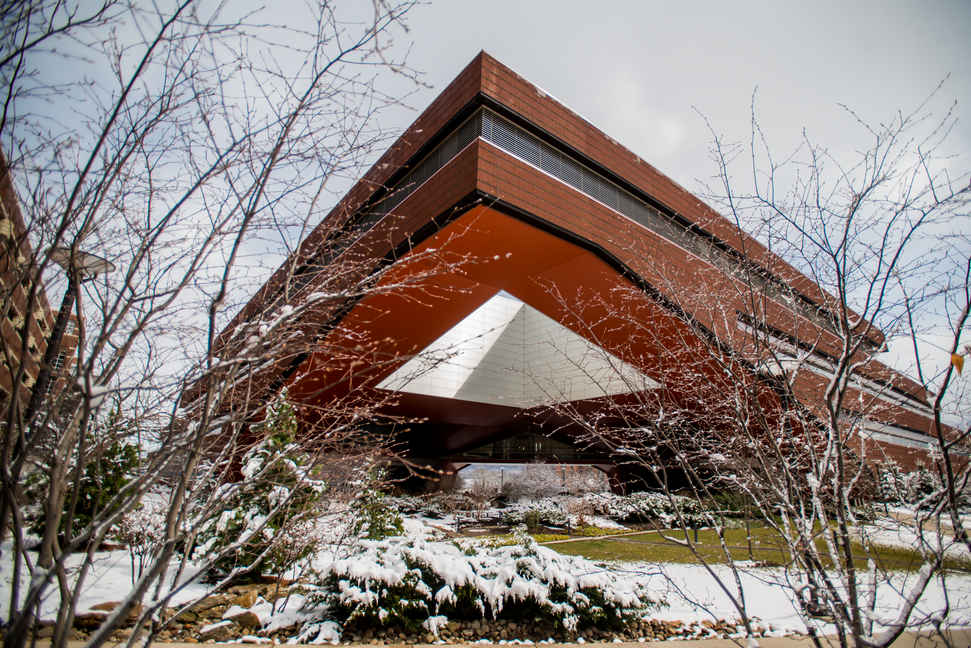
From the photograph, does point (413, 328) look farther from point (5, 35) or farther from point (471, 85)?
point (5, 35)

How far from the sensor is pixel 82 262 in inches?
85.4

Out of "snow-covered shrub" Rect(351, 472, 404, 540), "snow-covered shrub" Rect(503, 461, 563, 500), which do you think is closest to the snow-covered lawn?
"snow-covered shrub" Rect(351, 472, 404, 540)

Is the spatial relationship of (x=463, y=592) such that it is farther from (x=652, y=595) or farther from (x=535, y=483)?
(x=535, y=483)

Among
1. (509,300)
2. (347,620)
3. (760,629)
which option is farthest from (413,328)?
(509,300)

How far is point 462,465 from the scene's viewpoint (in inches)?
899

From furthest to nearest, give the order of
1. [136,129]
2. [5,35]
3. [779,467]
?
[779,467]
[136,129]
[5,35]

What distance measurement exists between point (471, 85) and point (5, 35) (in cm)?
844

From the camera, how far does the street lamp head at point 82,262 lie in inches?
73.6

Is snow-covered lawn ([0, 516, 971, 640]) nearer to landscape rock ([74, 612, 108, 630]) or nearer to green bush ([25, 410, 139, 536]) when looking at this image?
landscape rock ([74, 612, 108, 630])

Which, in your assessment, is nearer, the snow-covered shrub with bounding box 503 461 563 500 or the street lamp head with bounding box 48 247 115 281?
the street lamp head with bounding box 48 247 115 281

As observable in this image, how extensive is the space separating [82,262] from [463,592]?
17.0 ft

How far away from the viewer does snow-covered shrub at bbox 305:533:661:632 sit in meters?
5.28

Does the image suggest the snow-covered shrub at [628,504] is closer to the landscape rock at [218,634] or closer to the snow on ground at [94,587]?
the landscape rock at [218,634]

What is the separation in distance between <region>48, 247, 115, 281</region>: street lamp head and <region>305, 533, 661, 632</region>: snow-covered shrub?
173 inches
